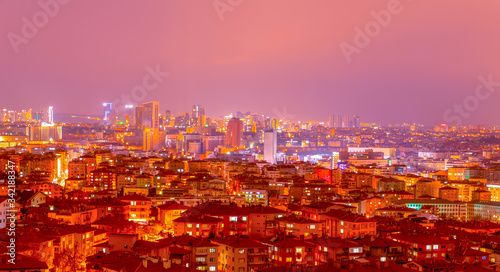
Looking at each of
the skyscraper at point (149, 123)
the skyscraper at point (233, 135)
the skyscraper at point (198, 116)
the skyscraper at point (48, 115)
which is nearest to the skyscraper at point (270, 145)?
the skyscraper at point (149, 123)

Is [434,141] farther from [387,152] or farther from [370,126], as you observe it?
[370,126]

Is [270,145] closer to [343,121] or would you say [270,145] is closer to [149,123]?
[149,123]

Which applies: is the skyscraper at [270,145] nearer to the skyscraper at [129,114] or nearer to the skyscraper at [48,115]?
the skyscraper at [129,114]

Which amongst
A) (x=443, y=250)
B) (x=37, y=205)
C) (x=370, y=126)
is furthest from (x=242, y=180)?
(x=370, y=126)

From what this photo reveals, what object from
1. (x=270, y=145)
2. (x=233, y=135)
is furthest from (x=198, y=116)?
(x=270, y=145)

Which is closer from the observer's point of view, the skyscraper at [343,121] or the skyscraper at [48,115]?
the skyscraper at [48,115]

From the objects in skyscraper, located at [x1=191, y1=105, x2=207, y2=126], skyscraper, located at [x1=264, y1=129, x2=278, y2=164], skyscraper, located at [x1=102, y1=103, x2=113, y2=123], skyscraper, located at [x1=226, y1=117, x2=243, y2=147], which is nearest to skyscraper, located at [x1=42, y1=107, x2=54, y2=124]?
skyscraper, located at [x1=102, y1=103, x2=113, y2=123]

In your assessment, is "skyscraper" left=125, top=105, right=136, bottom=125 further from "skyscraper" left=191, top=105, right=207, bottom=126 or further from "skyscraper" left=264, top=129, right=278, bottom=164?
"skyscraper" left=264, top=129, right=278, bottom=164

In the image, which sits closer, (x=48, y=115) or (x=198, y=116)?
(x=48, y=115)
